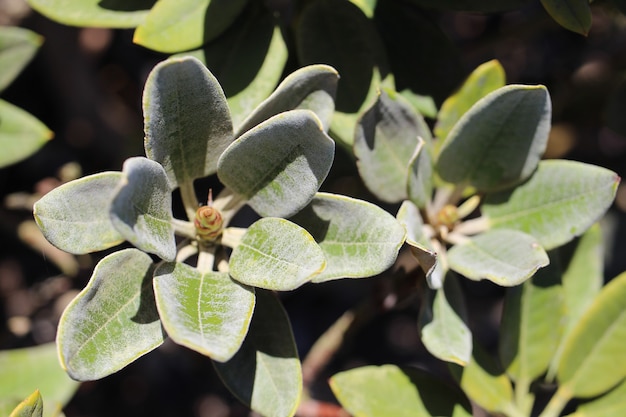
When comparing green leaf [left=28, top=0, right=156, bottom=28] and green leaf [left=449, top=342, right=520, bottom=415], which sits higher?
green leaf [left=28, top=0, right=156, bottom=28]

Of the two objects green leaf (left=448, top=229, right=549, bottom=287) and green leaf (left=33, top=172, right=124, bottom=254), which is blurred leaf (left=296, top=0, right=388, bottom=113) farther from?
green leaf (left=33, top=172, right=124, bottom=254)

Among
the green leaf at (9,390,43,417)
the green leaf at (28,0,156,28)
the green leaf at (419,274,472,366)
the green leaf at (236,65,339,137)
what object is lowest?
the green leaf at (419,274,472,366)

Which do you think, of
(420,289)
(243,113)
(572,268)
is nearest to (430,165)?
(420,289)

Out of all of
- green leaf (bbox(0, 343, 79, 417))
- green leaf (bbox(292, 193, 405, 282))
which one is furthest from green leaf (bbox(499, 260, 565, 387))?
green leaf (bbox(0, 343, 79, 417))

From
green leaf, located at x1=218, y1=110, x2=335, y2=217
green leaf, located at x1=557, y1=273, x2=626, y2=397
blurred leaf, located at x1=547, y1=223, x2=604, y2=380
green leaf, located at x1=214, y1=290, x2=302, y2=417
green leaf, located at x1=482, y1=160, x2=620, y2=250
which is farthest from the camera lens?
blurred leaf, located at x1=547, y1=223, x2=604, y2=380

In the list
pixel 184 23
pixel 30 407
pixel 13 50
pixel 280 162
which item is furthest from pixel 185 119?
pixel 13 50

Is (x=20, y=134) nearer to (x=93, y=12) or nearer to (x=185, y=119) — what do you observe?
(x=93, y=12)

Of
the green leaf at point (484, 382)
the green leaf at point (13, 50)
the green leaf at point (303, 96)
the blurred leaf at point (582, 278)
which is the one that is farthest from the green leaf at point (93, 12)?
the blurred leaf at point (582, 278)
